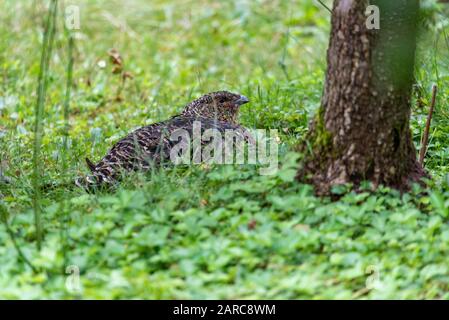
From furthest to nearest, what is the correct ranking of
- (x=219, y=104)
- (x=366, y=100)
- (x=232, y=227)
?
(x=219, y=104), (x=366, y=100), (x=232, y=227)

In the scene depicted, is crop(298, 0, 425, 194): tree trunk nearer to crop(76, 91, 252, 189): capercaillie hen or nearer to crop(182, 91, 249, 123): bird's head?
crop(76, 91, 252, 189): capercaillie hen

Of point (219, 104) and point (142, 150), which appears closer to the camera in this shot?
point (142, 150)

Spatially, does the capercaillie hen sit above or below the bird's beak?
below

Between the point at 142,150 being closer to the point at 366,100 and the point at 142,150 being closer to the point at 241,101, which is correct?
the point at 241,101

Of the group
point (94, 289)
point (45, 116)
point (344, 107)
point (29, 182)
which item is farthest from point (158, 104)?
point (94, 289)

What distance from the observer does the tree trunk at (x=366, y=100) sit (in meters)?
4.92

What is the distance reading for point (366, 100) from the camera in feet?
16.3

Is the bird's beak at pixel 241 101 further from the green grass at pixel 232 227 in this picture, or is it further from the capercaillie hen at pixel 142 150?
the capercaillie hen at pixel 142 150

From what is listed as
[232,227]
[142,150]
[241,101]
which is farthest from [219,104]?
[232,227]

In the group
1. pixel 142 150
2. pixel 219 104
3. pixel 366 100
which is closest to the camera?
pixel 366 100

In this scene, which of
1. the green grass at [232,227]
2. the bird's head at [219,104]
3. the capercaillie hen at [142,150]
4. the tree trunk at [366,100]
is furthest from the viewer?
the bird's head at [219,104]

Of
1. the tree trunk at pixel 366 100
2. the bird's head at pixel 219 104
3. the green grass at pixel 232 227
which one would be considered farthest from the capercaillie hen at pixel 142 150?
the tree trunk at pixel 366 100

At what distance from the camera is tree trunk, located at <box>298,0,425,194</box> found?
492cm

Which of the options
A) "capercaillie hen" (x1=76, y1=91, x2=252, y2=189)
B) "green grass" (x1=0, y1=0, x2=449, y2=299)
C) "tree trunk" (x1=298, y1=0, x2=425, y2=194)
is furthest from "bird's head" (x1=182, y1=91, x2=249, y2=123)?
"tree trunk" (x1=298, y1=0, x2=425, y2=194)
